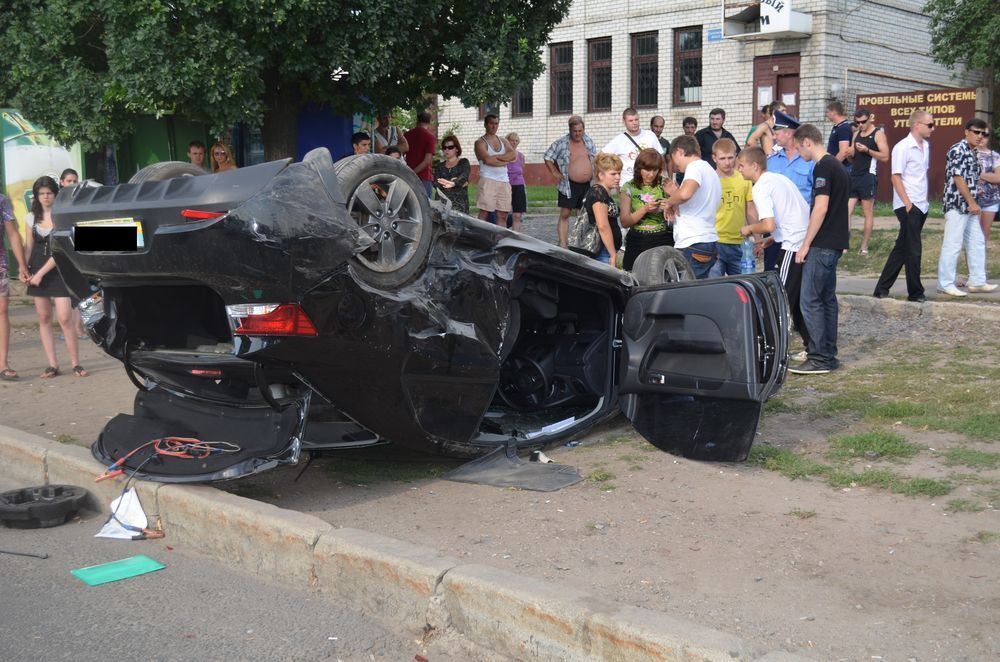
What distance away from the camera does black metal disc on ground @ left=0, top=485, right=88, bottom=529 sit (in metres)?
5.45

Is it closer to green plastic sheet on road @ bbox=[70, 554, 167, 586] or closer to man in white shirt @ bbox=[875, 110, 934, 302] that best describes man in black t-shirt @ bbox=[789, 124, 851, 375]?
Answer: man in white shirt @ bbox=[875, 110, 934, 302]

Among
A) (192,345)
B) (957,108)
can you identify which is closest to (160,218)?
(192,345)

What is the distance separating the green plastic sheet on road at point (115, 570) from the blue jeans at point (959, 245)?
27.7 feet

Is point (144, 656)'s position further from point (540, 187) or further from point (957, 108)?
point (540, 187)

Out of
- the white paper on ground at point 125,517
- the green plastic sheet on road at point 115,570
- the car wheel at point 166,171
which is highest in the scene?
the car wheel at point 166,171

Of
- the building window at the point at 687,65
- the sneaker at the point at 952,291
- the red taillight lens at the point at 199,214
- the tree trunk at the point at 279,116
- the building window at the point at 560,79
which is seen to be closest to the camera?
the red taillight lens at the point at 199,214

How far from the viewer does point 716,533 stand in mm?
4734

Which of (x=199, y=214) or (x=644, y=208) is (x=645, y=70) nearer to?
(x=644, y=208)

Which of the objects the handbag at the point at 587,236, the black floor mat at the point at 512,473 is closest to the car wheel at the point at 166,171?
the black floor mat at the point at 512,473

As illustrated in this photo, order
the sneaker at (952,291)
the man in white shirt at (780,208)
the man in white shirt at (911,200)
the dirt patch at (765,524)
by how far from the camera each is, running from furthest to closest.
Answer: the sneaker at (952,291) < the man in white shirt at (911,200) < the man in white shirt at (780,208) < the dirt patch at (765,524)

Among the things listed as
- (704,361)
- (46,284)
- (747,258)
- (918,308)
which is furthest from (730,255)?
(46,284)

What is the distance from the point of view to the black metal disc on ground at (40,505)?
545 centimetres

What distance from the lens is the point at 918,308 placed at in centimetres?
1009

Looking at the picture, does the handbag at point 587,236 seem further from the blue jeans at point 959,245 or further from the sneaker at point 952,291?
the sneaker at point 952,291
